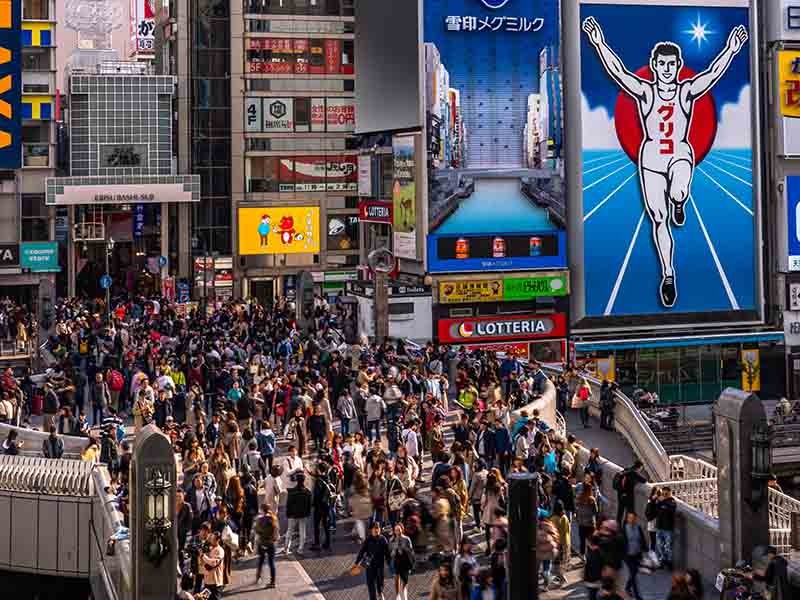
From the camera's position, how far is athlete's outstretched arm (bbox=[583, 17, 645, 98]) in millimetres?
62188

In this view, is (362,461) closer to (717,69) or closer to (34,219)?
(717,69)

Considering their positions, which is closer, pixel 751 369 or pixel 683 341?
pixel 683 341

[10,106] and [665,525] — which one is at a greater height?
[10,106]

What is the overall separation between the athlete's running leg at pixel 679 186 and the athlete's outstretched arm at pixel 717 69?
308 centimetres

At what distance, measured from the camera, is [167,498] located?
787 inches

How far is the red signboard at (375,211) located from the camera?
6500 centimetres

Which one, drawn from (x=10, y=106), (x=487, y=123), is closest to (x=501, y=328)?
(x=487, y=123)

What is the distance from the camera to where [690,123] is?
63.7 m

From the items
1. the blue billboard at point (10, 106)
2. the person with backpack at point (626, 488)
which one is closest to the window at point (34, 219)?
the blue billboard at point (10, 106)

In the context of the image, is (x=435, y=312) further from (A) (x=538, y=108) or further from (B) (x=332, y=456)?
(B) (x=332, y=456)

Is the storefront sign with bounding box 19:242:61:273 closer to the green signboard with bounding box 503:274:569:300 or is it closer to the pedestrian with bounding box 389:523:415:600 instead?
the green signboard with bounding box 503:274:569:300

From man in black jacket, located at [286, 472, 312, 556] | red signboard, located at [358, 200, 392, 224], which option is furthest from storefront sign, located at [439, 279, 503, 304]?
man in black jacket, located at [286, 472, 312, 556]

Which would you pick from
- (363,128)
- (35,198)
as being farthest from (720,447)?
(35,198)

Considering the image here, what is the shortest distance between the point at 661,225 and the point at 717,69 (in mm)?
7301
